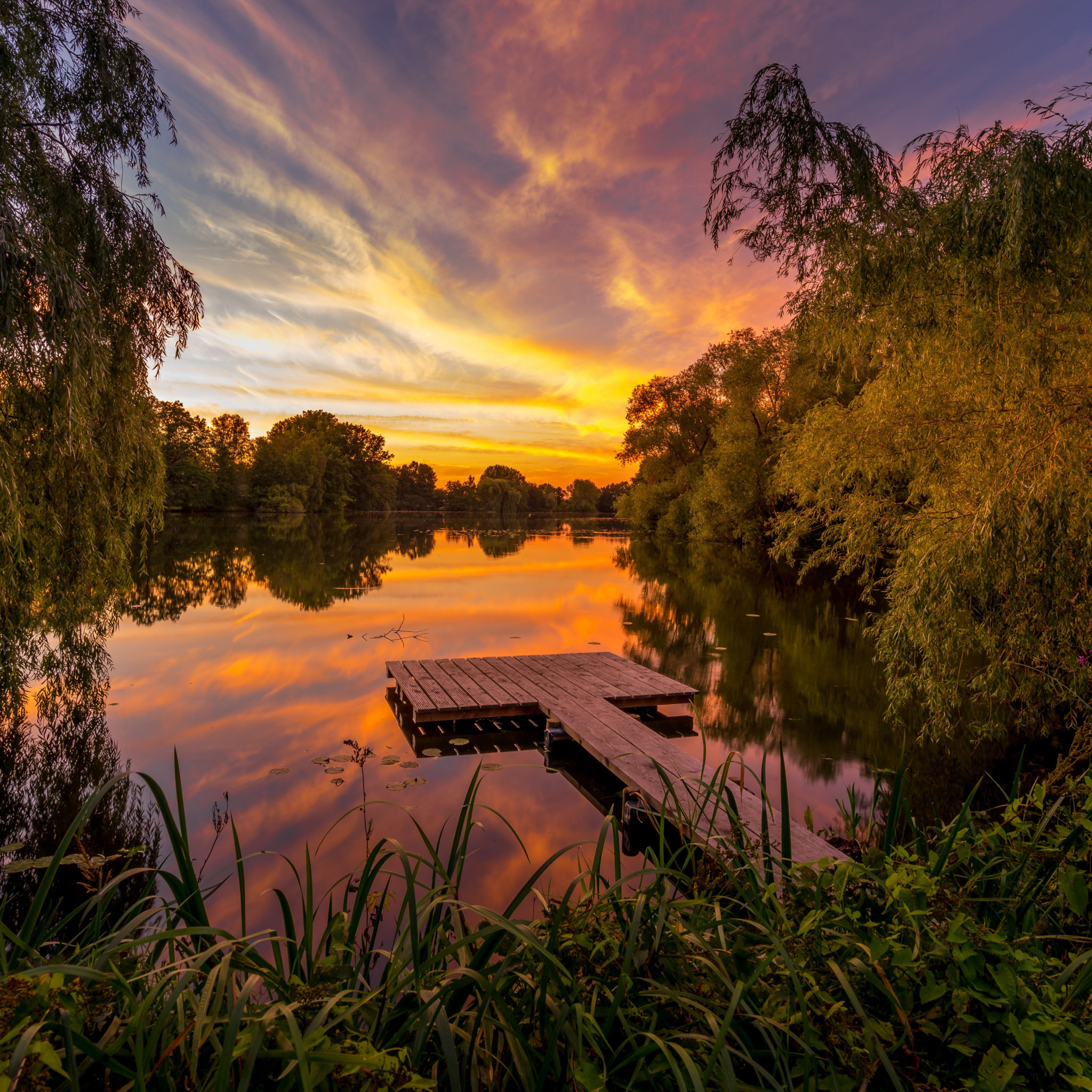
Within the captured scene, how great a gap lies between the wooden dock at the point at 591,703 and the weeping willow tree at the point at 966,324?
2.47 meters

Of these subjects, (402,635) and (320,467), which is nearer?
(402,635)

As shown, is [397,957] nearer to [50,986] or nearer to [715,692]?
A: [50,986]

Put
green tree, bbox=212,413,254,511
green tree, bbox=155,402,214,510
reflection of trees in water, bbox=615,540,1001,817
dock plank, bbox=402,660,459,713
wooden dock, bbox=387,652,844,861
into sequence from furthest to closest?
green tree, bbox=212,413,254,511
green tree, bbox=155,402,214,510
dock plank, bbox=402,660,459,713
reflection of trees in water, bbox=615,540,1001,817
wooden dock, bbox=387,652,844,861

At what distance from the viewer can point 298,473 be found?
232 ft

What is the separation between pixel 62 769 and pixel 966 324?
889 centimetres

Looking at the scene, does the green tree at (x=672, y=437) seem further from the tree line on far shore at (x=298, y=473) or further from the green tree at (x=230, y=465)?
the green tree at (x=230, y=465)

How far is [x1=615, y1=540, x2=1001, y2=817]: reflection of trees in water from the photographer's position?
6.54m

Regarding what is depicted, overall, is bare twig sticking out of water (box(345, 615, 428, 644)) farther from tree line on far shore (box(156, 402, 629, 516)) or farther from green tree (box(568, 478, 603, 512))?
green tree (box(568, 478, 603, 512))

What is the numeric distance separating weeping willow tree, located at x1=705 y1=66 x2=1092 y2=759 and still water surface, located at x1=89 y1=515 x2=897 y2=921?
1.98 metres

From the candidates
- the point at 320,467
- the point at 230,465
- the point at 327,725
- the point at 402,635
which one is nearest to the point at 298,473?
the point at 320,467

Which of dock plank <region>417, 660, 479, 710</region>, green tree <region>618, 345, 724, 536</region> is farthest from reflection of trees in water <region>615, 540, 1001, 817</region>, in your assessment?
green tree <region>618, 345, 724, 536</region>

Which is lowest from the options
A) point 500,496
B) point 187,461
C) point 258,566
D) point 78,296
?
point 258,566

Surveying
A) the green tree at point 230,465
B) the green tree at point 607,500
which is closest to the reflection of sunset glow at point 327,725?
the green tree at point 230,465

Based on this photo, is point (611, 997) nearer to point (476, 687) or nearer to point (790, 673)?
point (476, 687)
